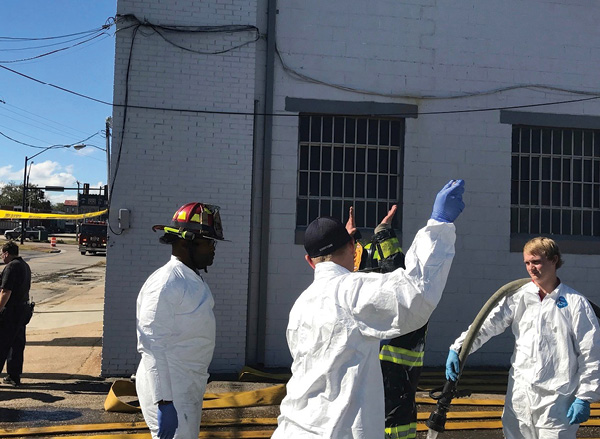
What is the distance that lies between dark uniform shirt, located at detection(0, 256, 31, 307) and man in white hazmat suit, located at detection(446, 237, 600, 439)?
6.13m

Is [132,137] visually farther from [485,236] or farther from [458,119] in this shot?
[485,236]

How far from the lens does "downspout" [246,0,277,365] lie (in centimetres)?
828

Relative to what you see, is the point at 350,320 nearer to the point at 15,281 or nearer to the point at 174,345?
the point at 174,345

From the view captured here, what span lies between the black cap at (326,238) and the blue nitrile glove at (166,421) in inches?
51.9

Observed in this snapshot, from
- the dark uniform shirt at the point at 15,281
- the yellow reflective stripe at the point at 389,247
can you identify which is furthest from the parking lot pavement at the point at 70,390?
the yellow reflective stripe at the point at 389,247

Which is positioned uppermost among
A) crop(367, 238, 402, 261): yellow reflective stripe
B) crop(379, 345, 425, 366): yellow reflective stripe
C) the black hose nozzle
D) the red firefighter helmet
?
the red firefighter helmet

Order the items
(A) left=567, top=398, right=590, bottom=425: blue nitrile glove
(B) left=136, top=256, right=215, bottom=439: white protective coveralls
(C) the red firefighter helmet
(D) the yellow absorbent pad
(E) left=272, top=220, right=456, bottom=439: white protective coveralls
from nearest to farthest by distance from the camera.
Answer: (E) left=272, top=220, right=456, bottom=439: white protective coveralls, (B) left=136, top=256, right=215, bottom=439: white protective coveralls, (A) left=567, top=398, right=590, bottom=425: blue nitrile glove, (C) the red firefighter helmet, (D) the yellow absorbent pad

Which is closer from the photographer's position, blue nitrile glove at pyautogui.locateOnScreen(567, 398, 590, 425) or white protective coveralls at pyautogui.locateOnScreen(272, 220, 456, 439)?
white protective coveralls at pyautogui.locateOnScreen(272, 220, 456, 439)

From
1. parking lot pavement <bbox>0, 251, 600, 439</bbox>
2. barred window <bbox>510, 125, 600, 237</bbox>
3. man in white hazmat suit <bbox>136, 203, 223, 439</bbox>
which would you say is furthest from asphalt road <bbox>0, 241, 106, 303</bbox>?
man in white hazmat suit <bbox>136, 203, 223, 439</bbox>

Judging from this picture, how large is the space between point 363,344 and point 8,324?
20.8 ft

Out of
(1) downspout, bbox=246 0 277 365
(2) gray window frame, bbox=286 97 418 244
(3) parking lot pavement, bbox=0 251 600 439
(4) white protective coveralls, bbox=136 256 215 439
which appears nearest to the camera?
(4) white protective coveralls, bbox=136 256 215 439

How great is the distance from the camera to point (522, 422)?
3.88 metres

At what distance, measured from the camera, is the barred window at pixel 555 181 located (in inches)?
361

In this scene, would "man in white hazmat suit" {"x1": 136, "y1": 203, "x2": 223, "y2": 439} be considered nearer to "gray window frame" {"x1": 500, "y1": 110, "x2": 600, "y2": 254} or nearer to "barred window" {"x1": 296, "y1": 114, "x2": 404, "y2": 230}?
"barred window" {"x1": 296, "y1": 114, "x2": 404, "y2": 230}
